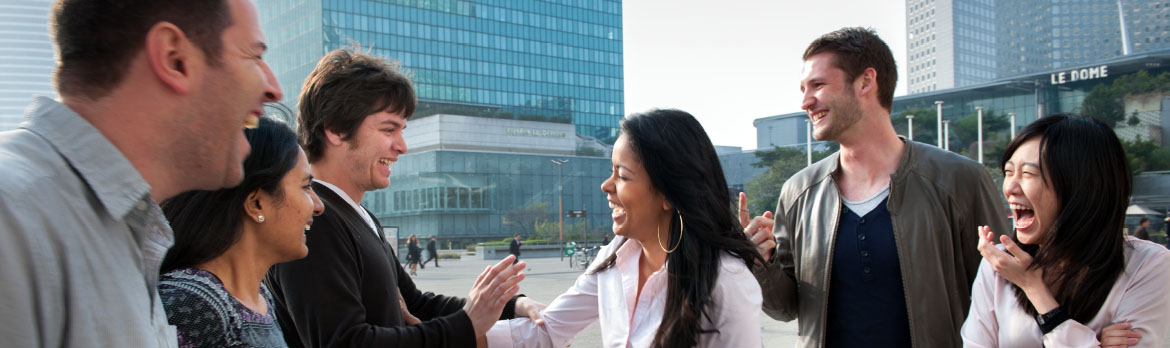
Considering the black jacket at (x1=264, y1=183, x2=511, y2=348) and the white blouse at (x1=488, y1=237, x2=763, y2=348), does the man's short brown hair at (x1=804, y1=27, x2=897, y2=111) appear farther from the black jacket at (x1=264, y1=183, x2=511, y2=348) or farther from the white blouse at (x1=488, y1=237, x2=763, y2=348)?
the black jacket at (x1=264, y1=183, x2=511, y2=348)

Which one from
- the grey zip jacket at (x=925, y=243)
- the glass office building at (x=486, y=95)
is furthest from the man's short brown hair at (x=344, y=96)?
the glass office building at (x=486, y=95)

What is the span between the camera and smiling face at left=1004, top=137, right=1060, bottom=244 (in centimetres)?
248

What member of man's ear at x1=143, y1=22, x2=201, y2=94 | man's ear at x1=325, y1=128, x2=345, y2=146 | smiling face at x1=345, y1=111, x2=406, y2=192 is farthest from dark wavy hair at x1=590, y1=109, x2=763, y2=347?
man's ear at x1=143, y1=22, x2=201, y2=94

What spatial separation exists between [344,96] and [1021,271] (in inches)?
92.4

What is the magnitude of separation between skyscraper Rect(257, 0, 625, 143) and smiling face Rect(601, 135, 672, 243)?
64871 mm

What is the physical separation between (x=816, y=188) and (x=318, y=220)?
2.11m

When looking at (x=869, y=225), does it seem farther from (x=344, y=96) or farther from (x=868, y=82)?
(x=344, y=96)

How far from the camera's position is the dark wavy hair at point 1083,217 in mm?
2340

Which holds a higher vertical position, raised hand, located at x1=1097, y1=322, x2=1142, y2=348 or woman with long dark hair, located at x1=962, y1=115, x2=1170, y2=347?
woman with long dark hair, located at x1=962, y1=115, x2=1170, y2=347

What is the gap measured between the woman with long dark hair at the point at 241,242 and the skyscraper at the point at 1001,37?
454ft

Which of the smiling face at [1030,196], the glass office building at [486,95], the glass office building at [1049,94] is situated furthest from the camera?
the glass office building at [486,95]

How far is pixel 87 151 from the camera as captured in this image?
3.50 ft

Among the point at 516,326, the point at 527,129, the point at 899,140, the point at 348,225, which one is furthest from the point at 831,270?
the point at 527,129

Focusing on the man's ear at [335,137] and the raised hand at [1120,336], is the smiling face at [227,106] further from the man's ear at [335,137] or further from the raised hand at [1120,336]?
the raised hand at [1120,336]
